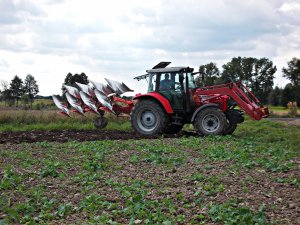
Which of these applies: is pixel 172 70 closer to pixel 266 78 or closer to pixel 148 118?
pixel 148 118

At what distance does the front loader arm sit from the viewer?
16.1 meters

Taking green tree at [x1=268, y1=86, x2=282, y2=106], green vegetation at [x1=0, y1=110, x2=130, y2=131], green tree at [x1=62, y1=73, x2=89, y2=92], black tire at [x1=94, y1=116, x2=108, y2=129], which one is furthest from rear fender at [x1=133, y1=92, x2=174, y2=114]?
green tree at [x1=268, y1=86, x2=282, y2=106]

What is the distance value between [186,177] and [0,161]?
440 cm

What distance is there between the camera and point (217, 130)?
51.1 feet

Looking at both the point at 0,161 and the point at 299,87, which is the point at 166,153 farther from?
the point at 299,87

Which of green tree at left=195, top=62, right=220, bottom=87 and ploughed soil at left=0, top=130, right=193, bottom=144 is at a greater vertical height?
green tree at left=195, top=62, right=220, bottom=87

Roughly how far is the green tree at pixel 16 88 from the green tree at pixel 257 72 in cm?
2592

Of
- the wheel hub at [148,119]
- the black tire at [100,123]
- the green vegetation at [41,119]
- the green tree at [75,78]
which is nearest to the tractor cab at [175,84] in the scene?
the wheel hub at [148,119]

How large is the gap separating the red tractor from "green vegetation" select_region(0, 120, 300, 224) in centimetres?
404

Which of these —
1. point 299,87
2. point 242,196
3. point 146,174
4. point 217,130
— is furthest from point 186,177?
point 299,87

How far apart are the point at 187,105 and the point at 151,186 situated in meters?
8.73

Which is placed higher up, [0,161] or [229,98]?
[229,98]

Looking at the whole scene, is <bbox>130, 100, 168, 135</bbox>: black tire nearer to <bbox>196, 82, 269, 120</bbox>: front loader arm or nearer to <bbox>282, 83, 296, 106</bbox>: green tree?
<bbox>196, 82, 269, 120</bbox>: front loader arm

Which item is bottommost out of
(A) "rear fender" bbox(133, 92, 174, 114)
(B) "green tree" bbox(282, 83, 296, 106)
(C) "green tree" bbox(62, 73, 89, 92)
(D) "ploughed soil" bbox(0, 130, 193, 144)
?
(D) "ploughed soil" bbox(0, 130, 193, 144)
